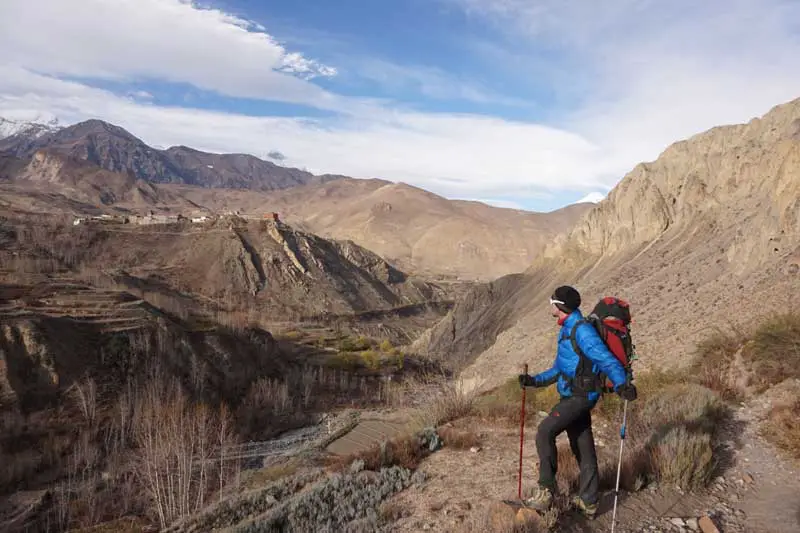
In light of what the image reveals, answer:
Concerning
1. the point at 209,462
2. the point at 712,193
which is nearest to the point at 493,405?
the point at 209,462

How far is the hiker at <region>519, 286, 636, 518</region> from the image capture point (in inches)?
166

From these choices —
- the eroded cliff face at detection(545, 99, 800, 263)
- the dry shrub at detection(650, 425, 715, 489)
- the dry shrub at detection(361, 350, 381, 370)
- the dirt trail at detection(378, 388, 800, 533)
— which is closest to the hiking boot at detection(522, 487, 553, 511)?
the dirt trail at detection(378, 388, 800, 533)

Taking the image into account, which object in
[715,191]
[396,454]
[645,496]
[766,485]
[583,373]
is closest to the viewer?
[583,373]

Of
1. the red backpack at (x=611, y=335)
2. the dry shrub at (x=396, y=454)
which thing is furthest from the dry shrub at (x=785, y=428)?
the dry shrub at (x=396, y=454)

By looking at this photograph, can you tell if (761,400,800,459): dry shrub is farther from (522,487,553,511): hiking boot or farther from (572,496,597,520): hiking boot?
(522,487,553,511): hiking boot

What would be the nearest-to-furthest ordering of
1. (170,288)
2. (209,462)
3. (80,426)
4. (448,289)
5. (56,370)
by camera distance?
(209,462), (80,426), (56,370), (170,288), (448,289)

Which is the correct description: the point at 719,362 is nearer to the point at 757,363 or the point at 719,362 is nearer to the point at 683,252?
the point at 757,363

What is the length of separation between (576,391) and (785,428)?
158 inches

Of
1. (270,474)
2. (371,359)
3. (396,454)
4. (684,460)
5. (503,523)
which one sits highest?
(684,460)

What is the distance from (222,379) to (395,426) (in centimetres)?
1439

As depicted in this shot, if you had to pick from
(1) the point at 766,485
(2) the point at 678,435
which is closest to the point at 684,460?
(2) the point at 678,435

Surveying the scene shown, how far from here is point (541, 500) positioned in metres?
4.68

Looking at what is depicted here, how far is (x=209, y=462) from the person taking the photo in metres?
20.6

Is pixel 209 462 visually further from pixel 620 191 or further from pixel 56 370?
pixel 620 191
